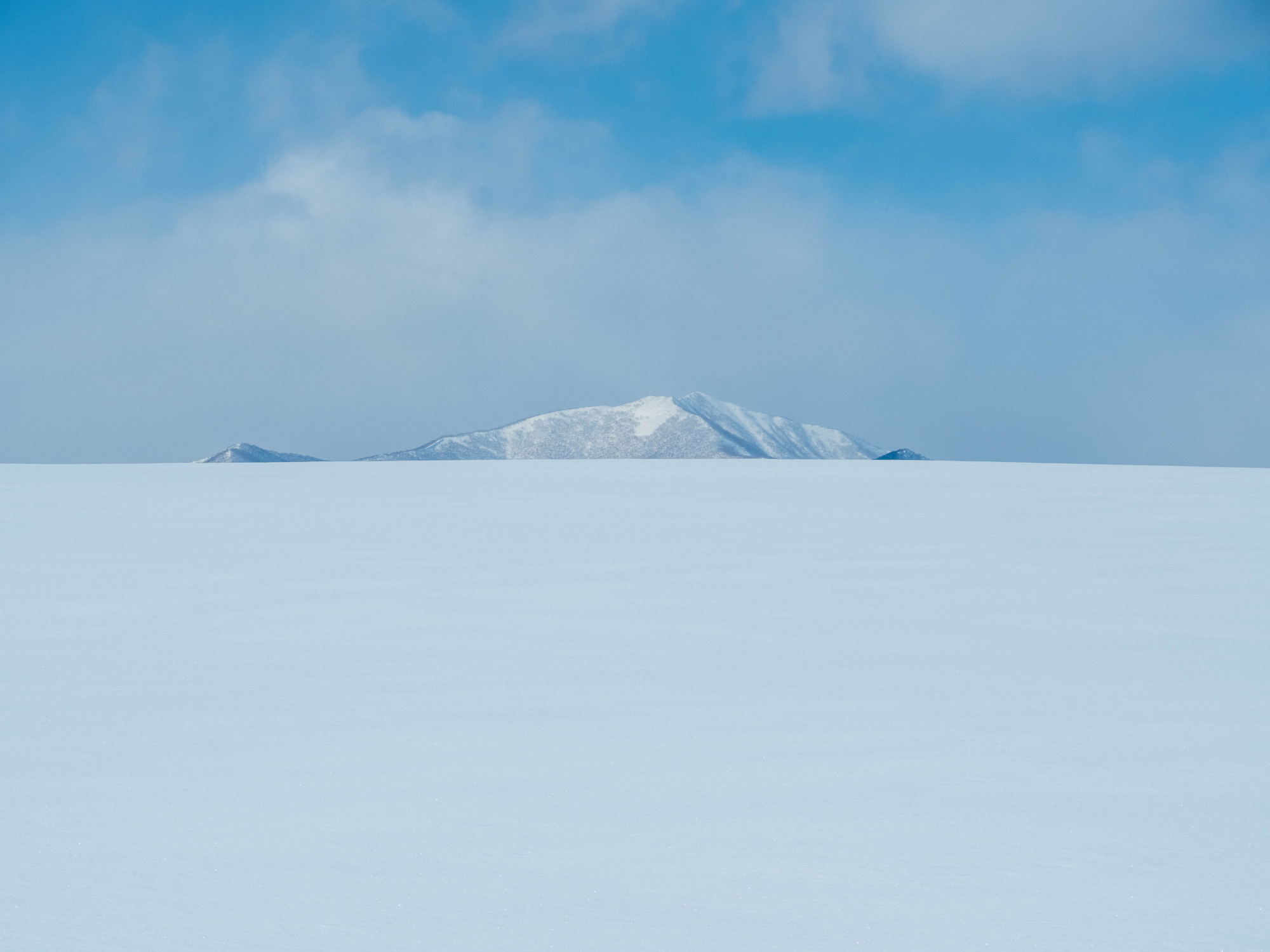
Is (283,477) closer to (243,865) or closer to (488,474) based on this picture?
(488,474)

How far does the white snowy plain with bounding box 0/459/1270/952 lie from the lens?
188 cm

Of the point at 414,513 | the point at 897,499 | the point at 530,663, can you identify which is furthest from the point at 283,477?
the point at 530,663

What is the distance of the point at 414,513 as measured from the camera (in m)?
9.70

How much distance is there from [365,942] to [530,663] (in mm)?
1986

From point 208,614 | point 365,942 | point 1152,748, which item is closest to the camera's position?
point 365,942

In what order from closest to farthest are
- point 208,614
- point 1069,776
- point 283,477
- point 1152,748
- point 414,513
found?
1. point 1069,776
2. point 1152,748
3. point 208,614
4. point 414,513
5. point 283,477

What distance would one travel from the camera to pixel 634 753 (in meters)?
2.72

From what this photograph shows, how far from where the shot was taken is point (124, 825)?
7.45 feet

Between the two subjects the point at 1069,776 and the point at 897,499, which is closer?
the point at 1069,776

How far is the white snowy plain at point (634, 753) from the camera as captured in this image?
6.17 feet

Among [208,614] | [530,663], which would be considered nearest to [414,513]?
[208,614]

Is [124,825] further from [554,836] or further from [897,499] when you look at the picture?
[897,499]

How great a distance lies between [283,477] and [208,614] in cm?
1164

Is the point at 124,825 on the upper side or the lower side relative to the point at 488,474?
lower
